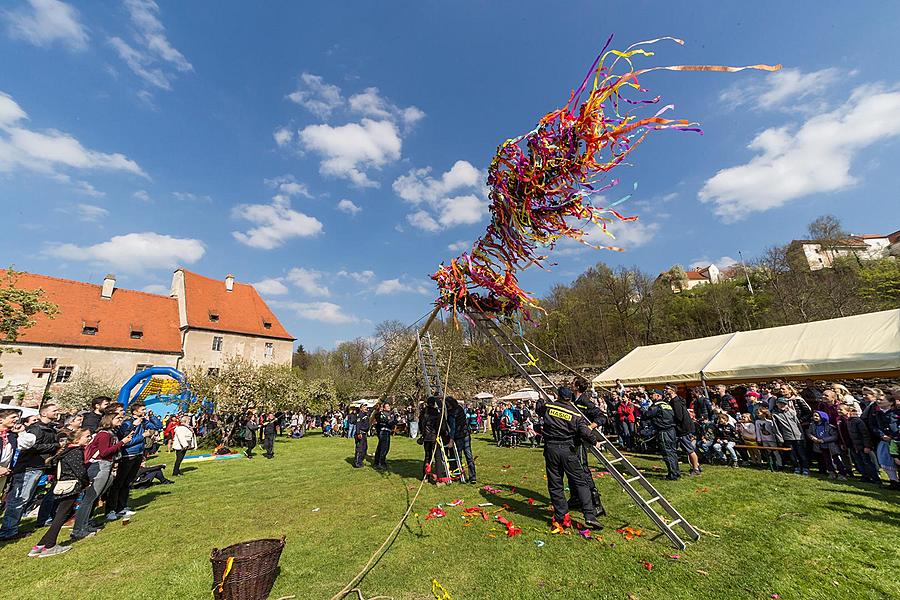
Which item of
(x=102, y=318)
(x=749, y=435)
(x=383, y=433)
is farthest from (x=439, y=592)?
(x=102, y=318)

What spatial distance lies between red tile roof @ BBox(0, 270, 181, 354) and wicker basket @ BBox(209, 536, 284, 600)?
4007 centimetres

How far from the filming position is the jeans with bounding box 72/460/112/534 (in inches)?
252

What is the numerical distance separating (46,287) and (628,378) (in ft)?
158

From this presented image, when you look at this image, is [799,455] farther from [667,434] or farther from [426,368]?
[426,368]

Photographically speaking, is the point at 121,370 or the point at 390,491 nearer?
the point at 390,491

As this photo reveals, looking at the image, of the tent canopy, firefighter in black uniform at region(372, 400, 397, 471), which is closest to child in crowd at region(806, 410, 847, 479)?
the tent canopy

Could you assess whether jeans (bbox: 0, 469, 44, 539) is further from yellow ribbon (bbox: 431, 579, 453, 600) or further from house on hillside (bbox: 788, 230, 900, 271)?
house on hillside (bbox: 788, 230, 900, 271)

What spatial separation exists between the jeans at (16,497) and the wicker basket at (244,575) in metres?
5.35

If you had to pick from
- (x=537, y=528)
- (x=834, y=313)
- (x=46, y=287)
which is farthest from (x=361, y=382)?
(x=834, y=313)

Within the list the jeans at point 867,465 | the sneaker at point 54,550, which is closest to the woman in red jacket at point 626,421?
the jeans at point 867,465

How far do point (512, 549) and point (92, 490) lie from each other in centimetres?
718

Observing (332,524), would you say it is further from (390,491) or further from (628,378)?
(628,378)

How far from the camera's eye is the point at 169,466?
47.0ft

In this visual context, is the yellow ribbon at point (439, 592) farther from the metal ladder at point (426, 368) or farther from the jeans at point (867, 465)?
the jeans at point (867, 465)
